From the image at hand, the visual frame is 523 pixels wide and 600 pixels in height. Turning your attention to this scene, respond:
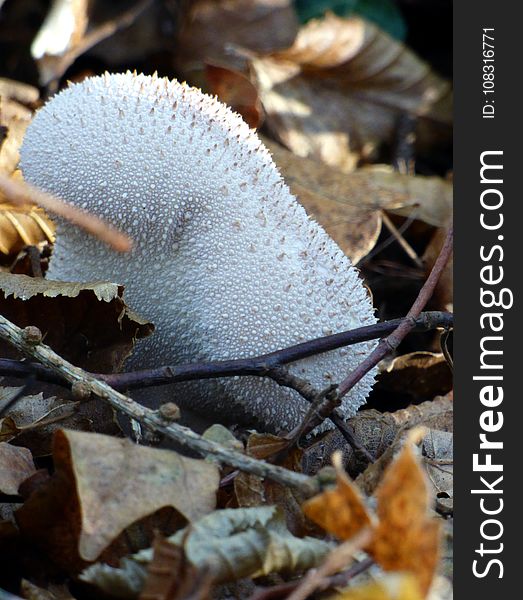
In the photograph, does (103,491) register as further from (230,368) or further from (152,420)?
(230,368)

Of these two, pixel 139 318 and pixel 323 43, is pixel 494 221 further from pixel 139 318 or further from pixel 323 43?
pixel 323 43

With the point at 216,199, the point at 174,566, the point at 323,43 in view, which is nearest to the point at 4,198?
the point at 216,199

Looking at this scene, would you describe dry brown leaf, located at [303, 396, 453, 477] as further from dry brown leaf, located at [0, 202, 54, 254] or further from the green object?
the green object

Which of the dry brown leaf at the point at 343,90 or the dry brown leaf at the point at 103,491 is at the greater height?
the dry brown leaf at the point at 343,90

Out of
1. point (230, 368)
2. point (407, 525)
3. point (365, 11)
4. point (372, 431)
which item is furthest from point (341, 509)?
point (365, 11)

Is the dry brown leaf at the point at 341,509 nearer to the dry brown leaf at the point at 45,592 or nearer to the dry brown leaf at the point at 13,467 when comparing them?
the dry brown leaf at the point at 45,592

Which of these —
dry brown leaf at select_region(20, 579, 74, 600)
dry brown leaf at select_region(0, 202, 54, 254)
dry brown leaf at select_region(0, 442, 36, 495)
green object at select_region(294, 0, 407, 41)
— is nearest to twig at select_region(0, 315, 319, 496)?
dry brown leaf at select_region(0, 442, 36, 495)

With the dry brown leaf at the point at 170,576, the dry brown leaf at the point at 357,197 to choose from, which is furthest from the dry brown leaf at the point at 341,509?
the dry brown leaf at the point at 357,197
